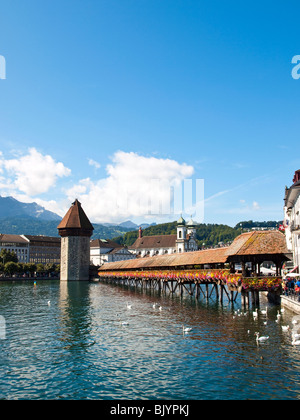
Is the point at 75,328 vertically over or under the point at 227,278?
under

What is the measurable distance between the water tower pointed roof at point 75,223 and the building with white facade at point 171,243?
47.4 metres

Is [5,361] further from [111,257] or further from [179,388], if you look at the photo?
[111,257]

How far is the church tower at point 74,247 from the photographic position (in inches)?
4119

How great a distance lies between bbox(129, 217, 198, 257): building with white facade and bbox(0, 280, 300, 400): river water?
117587 millimetres

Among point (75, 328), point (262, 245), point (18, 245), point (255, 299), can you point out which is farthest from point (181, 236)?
point (75, 328)

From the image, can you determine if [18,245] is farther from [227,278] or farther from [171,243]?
[227,278]

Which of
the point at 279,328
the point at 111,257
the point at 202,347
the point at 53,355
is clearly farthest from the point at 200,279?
the point at 111,257

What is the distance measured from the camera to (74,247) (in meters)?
106

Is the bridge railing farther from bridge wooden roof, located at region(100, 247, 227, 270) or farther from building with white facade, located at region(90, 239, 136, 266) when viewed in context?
building with white facade, located at region(90, 239, 136, 266)

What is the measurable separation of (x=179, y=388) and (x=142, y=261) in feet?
192

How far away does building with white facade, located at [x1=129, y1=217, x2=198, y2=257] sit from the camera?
14575 centimetres

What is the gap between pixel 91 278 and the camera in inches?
4264

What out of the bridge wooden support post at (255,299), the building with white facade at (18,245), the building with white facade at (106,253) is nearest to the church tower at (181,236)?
the building with white facade at (106,253)

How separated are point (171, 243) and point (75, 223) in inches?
2372
